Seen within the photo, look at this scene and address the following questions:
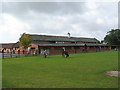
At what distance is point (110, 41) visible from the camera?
320 ft

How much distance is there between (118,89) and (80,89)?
64.4 inches

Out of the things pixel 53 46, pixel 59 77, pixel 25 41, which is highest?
pixel 25 41

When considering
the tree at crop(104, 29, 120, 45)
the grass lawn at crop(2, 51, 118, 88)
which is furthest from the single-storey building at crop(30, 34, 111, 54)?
the grass lawn at crop(2, 51, 118, 88)

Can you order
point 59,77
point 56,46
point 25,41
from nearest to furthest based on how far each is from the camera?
point 59,77 → point 25,41 → point 56,46

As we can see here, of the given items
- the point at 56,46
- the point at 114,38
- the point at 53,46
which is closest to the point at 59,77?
the point at 53,46

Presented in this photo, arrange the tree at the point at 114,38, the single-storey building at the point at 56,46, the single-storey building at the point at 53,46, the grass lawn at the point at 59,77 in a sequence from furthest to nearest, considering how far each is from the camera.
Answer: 1. the tree at the point at 114,38
2. the single-storey building at the point at 56,46
3. the single-storey building at the point at 53,46
4. the grass lawn at the point at 59,77

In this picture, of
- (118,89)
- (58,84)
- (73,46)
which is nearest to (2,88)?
(58,84)

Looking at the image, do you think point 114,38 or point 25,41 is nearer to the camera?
point 25,41

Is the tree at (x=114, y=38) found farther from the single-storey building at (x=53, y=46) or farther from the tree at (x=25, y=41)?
the tree at (x=25, y=41)

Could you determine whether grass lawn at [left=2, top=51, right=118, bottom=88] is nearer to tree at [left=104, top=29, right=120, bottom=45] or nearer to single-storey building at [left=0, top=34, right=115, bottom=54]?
single-storey building at [left=0, top=34, right=115, bottom=54]

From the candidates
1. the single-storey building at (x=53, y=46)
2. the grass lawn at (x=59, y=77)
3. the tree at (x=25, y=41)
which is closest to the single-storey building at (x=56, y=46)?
the single-storey building at (x=53, y=46)

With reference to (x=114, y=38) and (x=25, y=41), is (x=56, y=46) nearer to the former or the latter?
(x=25, y=41)

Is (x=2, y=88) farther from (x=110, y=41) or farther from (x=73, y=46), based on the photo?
(x=110, y=41)

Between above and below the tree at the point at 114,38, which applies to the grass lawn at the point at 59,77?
below
